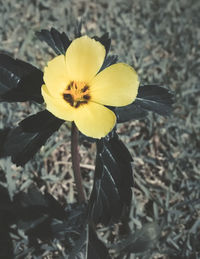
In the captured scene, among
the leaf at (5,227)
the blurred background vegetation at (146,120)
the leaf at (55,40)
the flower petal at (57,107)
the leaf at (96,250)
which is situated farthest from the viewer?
the blurred background vegetation at (146,120)

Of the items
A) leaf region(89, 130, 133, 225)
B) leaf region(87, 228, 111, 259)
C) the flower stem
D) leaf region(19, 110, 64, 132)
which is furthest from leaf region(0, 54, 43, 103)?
leaf region(87, 228, 111, 259)

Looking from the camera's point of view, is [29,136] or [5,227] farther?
[5,227]

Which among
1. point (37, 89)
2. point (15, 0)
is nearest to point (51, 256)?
point (37, 89)

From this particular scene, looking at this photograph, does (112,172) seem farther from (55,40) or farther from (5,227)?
(5,227)

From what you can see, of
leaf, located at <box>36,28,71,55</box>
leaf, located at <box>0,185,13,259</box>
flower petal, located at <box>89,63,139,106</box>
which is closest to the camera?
flower petal, located at <box>89,63,139,106</box>

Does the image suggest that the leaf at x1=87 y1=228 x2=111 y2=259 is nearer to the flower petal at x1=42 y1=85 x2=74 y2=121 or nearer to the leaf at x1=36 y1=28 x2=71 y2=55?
the flower petal at x1=42 y1=85 x2=74 y2=121

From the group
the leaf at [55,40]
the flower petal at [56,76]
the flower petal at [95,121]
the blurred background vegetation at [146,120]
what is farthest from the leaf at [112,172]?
the blurred background vegetation at [146,120]

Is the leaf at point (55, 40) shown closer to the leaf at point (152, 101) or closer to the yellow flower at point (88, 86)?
the yellow flower at point (88, 86)

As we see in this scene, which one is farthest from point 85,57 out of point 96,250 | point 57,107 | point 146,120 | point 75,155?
point 146,120
